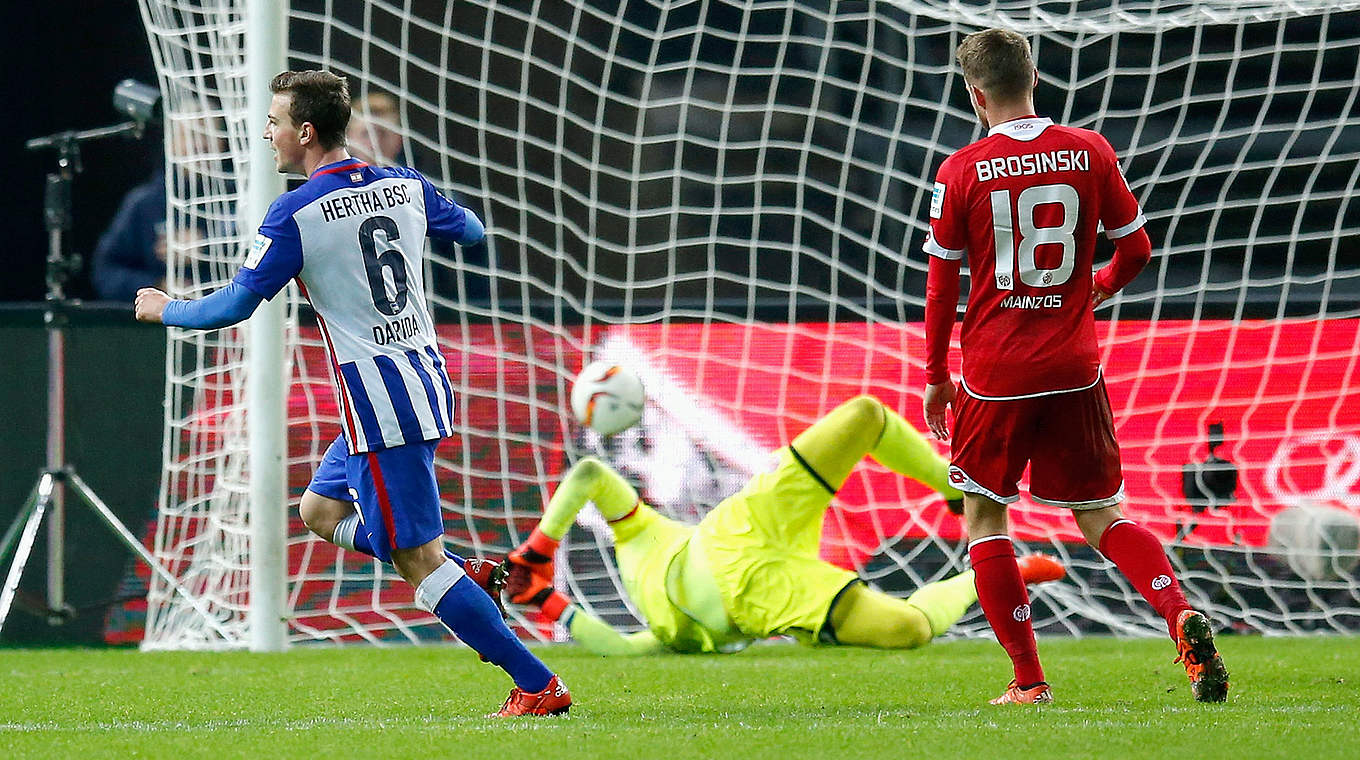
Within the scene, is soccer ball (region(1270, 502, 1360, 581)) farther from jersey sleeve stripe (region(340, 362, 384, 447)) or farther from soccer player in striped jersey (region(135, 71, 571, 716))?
jersey sleeve stripe (region(340, 362, 384, 447))

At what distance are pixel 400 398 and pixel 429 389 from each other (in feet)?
0.29

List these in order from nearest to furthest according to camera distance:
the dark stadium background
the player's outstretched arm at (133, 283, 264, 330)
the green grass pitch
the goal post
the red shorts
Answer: the green grass pitch → the player's outstretched arm at (133, 283, 264, 330) → the red shorts → the goal post → the dark stadium background

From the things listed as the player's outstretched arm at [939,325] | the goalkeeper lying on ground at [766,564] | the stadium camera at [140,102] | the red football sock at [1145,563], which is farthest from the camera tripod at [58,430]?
the red football sock at [1145,563]

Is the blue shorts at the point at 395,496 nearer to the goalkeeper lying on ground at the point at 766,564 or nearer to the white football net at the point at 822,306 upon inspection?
the goalkeeper lying on ground at the point at 766,564

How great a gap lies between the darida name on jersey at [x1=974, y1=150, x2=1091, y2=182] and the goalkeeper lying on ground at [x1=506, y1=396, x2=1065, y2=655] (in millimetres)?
1369

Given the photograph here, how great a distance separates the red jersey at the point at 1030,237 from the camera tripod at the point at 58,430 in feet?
11.2

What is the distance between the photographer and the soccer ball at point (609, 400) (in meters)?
5.55

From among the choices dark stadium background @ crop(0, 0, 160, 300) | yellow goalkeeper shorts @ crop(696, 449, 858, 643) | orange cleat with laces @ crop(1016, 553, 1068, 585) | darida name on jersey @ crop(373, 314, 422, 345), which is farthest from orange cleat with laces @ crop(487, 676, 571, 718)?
dark stadium background @ crop(0, 0, 160, 300)

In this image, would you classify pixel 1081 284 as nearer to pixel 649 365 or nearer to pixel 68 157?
pixel 649 365

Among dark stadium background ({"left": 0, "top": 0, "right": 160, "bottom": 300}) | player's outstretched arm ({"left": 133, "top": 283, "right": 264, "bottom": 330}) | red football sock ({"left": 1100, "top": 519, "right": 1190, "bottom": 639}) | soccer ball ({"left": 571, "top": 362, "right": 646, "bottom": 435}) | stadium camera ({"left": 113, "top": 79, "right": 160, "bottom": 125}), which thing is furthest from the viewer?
dark stadium background ({"left": 0, "top": 0, "right": 160, "bottom": 300})

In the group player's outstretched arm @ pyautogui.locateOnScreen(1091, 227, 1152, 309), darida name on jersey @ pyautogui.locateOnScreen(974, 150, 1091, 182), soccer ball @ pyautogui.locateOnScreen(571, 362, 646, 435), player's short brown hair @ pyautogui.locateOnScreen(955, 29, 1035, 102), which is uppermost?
player's short brown hair @ pyautogui.locateOnScreen(955, 29, 1035, 102)

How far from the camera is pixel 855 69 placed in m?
7.05

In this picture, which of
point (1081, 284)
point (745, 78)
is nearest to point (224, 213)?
point (745, 78)

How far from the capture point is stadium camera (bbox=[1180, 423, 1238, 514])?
633 cm
